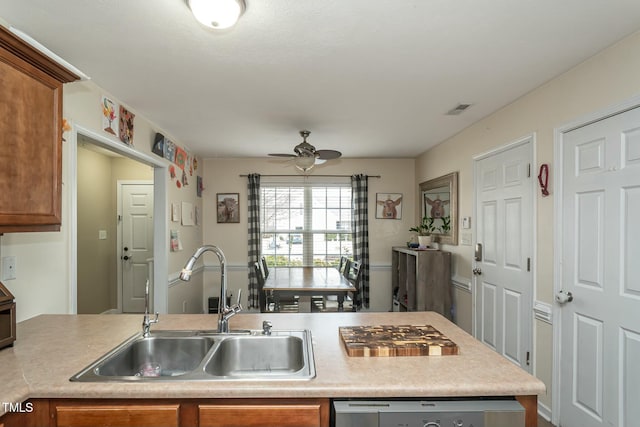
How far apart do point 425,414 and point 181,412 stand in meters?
0.80

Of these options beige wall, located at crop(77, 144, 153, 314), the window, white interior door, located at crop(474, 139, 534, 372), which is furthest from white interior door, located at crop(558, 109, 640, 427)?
beige wall, located at crop(77, 144, 153, 314)

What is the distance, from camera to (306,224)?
5.53 metres

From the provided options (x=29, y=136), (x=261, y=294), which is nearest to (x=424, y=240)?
(x=261, y=294)

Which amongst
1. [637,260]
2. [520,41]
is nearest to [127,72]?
[520,41]

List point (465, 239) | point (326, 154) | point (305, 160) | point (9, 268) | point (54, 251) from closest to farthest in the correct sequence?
1. point (9, 268)
2. point (54, 251)
3. point (305, 160)
4. point (326, 154)
5. point (465, 239)

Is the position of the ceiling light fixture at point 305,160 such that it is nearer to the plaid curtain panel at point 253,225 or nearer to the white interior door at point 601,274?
the plaid curtain panel at point 253,225

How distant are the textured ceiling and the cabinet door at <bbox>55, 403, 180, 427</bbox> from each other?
163 centimetres

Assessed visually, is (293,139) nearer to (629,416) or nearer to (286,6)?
(286,6)

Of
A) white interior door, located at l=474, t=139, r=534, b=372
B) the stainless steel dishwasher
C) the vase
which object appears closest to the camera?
the stainless steel dishwasher

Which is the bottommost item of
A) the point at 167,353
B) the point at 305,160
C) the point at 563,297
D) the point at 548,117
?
the point at 167,353

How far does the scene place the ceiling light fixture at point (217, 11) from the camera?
4.85 ft

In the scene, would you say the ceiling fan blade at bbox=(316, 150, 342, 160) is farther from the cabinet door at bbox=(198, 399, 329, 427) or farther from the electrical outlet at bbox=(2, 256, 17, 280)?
the cabinet door at bbox=(198, 399, 329, 427)

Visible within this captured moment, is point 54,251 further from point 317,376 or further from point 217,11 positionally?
point 317,376

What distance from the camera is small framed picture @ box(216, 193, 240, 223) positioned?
541 centimetres
